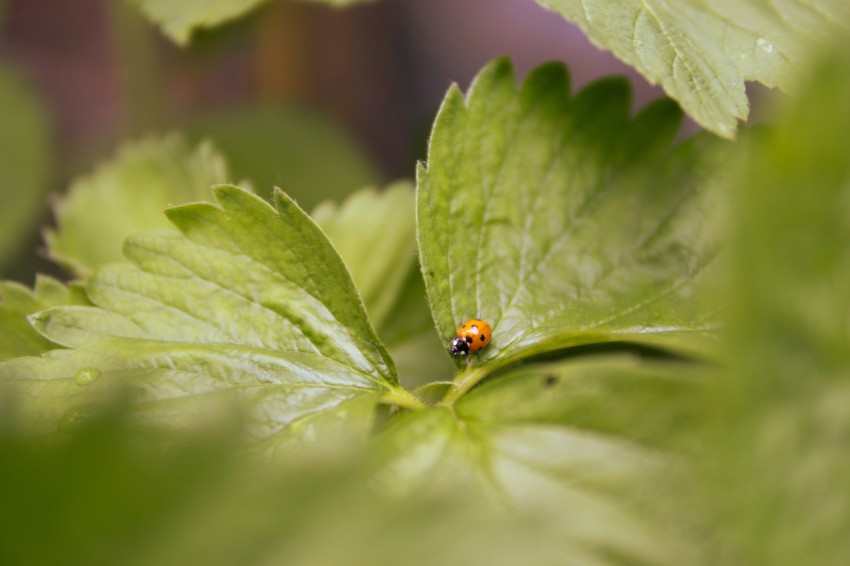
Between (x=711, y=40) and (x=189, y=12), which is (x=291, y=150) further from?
(x=711, y=40)

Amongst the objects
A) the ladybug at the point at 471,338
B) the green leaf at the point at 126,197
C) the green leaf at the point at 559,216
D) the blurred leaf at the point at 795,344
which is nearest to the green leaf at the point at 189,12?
the green leaf at the point at 126,197

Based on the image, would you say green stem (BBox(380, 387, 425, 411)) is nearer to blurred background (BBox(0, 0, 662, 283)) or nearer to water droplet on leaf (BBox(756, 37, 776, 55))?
water droplet on leaf (BBox(756, 37, 776, 55))

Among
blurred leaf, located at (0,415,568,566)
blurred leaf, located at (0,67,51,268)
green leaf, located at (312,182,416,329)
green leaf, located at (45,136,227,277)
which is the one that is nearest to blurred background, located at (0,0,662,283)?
blurred leaf, located at (0,67,51,268)

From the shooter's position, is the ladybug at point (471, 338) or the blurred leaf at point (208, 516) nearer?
the blurred leaf at point (208, 516)

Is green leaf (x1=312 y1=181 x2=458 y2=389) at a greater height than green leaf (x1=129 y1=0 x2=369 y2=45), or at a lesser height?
lesser

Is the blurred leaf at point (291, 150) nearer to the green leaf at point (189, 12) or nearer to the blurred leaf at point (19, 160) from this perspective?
the blurred leaf at point (19, 160)

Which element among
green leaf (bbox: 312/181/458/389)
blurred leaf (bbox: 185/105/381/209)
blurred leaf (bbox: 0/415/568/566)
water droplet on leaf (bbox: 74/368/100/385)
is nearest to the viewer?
blurred leaf (bbox: 0/415/568/566)

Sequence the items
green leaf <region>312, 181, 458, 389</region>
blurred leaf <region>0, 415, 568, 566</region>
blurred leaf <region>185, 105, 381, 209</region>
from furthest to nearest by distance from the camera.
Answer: blurred leaf <region>185, 105, 381, 209</region>, green leaf <region>312, 181, 458, 389</region>, blurred leaf <region>0, 415, 568, 566</region>

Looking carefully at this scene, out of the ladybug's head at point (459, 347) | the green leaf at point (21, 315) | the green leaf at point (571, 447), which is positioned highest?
the green leaf at point (21, 315)
